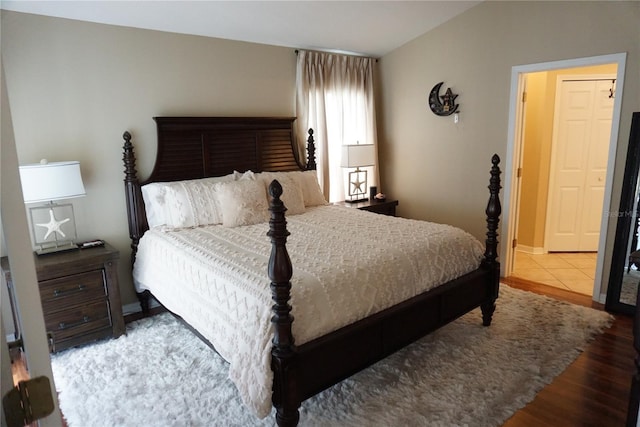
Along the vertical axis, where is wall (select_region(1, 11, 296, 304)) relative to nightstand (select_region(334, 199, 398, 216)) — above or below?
above

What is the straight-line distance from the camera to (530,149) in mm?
5039

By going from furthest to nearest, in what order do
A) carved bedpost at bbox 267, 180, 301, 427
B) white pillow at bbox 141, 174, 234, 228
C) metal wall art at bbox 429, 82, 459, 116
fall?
metal wall art at bbox 429, 82, 459, 116 < white pillow at bbox 141, 174, 234, 228 < carved bedpost at bbox 267, 180, 301, 427

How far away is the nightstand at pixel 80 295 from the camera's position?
2.82 metres

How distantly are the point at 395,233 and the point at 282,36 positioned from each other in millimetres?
2432

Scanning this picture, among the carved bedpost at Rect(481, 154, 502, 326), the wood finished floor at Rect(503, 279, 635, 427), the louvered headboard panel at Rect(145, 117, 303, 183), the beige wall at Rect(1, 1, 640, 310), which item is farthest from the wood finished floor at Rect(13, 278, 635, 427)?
the louvered headboard panel at Rect(145, 117, 303, 183)

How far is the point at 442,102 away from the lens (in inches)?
179

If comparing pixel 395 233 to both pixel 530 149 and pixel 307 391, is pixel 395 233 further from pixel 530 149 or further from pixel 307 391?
pixel 530 149

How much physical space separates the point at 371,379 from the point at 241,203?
1.72 meters

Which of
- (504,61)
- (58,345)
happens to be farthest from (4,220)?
(504,61)

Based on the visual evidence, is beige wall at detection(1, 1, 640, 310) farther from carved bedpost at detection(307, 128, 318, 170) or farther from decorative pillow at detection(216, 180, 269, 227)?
decorative pillow at detection(216, 180, 269, 227)

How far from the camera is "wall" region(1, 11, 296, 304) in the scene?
9.82 feet

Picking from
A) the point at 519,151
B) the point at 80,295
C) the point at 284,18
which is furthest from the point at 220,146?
the point at 519,151

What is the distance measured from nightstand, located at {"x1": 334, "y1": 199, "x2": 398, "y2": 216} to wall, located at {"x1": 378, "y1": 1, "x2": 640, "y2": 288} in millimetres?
395


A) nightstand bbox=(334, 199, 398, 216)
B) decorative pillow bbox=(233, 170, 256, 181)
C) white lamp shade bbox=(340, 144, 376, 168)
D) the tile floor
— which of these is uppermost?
white lamp shade bbox=(340, 144, 376, 168)
